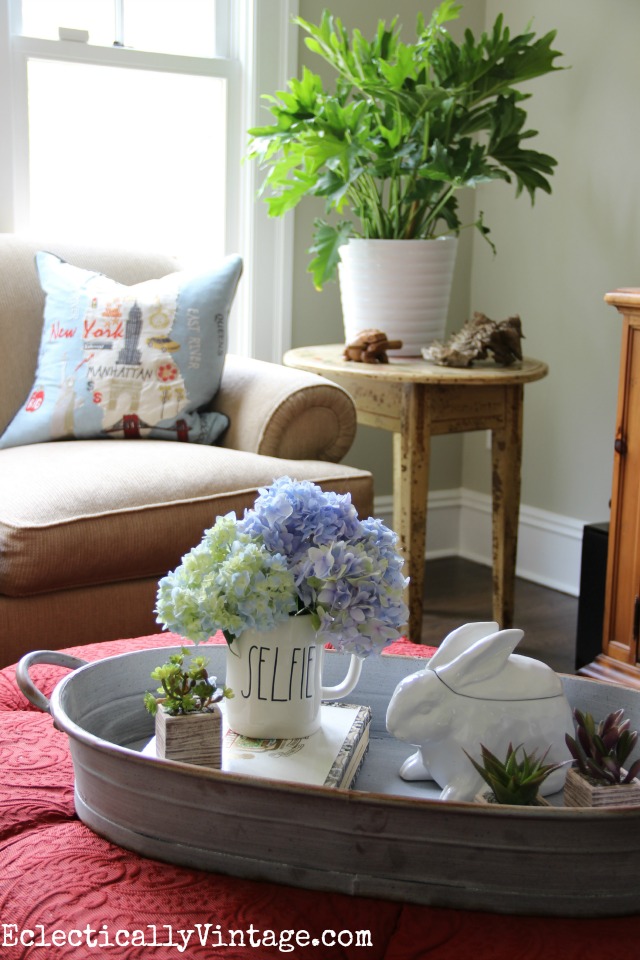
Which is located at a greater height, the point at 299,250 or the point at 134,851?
the point at 299,250

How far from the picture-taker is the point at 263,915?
2.76 feet

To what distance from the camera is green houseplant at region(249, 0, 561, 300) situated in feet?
8.01

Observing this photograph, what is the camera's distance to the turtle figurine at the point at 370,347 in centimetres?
250

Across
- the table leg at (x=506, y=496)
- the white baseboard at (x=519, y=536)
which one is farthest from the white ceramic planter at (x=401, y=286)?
the white baseboard at (x=519, y=536)

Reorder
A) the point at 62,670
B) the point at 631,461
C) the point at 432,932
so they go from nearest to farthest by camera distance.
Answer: the point at 432,932
the point at 62,670
the point at 631,461

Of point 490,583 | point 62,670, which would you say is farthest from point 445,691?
point 490,583

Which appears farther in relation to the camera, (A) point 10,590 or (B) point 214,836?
(A) point 10,590

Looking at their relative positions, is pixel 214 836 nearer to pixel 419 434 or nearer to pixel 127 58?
pixel 419 434

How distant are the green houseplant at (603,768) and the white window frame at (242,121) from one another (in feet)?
7.19

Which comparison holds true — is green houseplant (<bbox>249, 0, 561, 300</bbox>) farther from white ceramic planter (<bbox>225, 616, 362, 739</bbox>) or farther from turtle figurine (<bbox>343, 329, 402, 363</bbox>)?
white ceramic planter (<bbox>225, 616, 362, 739</bbox>)

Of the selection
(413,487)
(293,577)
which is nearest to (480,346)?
(413,487)

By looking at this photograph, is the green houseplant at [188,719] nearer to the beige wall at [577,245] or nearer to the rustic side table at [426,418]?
the rustic side table at [426,418]

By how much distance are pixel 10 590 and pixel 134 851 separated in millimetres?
984

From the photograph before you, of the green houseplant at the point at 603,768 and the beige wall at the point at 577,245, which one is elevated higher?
the beige wall at the point at 577,245
